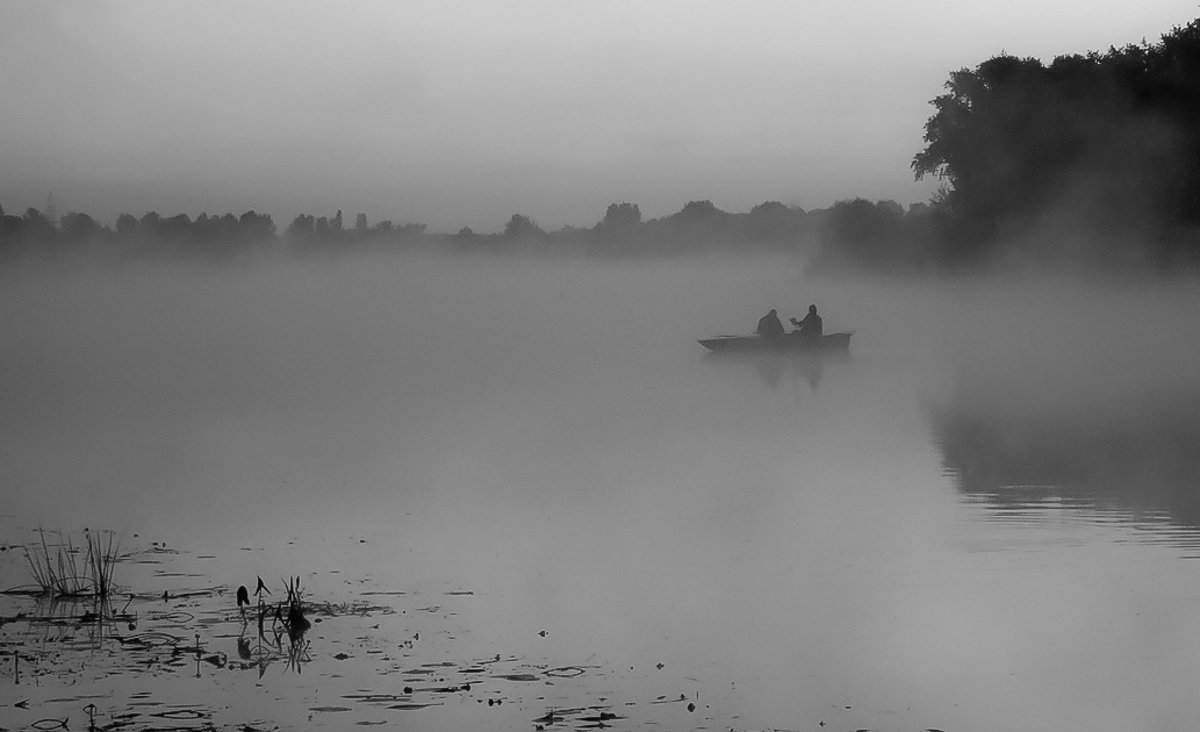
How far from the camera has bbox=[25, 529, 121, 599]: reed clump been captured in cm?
1257

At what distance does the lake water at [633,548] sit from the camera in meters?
10.0

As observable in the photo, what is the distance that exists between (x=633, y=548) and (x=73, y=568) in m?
5.07

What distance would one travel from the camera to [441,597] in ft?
42.6

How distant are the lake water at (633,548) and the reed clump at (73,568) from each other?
0.22 metres

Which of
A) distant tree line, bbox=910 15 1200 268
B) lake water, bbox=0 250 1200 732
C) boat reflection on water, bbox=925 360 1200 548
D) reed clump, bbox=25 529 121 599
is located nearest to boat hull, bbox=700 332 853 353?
lake water, bbox=0 250 1200 732

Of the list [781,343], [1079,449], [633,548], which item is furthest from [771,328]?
[633,548]

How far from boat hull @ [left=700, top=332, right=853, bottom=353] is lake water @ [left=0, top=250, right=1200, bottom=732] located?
274cm

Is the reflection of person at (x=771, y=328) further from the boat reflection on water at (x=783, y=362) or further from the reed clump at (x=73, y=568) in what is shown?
the reed clump at (x=73, y=568)

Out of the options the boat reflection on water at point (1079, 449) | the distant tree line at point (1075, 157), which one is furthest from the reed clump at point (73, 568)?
the distant tree line at point (1075, 157)

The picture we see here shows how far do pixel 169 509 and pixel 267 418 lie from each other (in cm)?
1353

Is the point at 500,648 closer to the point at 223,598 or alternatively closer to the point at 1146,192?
the point at 223,598

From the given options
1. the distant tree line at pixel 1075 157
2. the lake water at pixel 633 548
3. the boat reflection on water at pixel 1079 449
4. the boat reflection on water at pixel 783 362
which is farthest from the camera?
the distant tree line at pixel 1075 157

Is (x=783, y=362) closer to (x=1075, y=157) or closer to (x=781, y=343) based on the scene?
(x=781, y=343)

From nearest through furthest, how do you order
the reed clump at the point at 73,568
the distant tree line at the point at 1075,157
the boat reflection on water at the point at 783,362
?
the reed clump at the point at 73,568 < the boat reflection on water at the point at 783,362 < the distant tree line at the point at 1075,157
